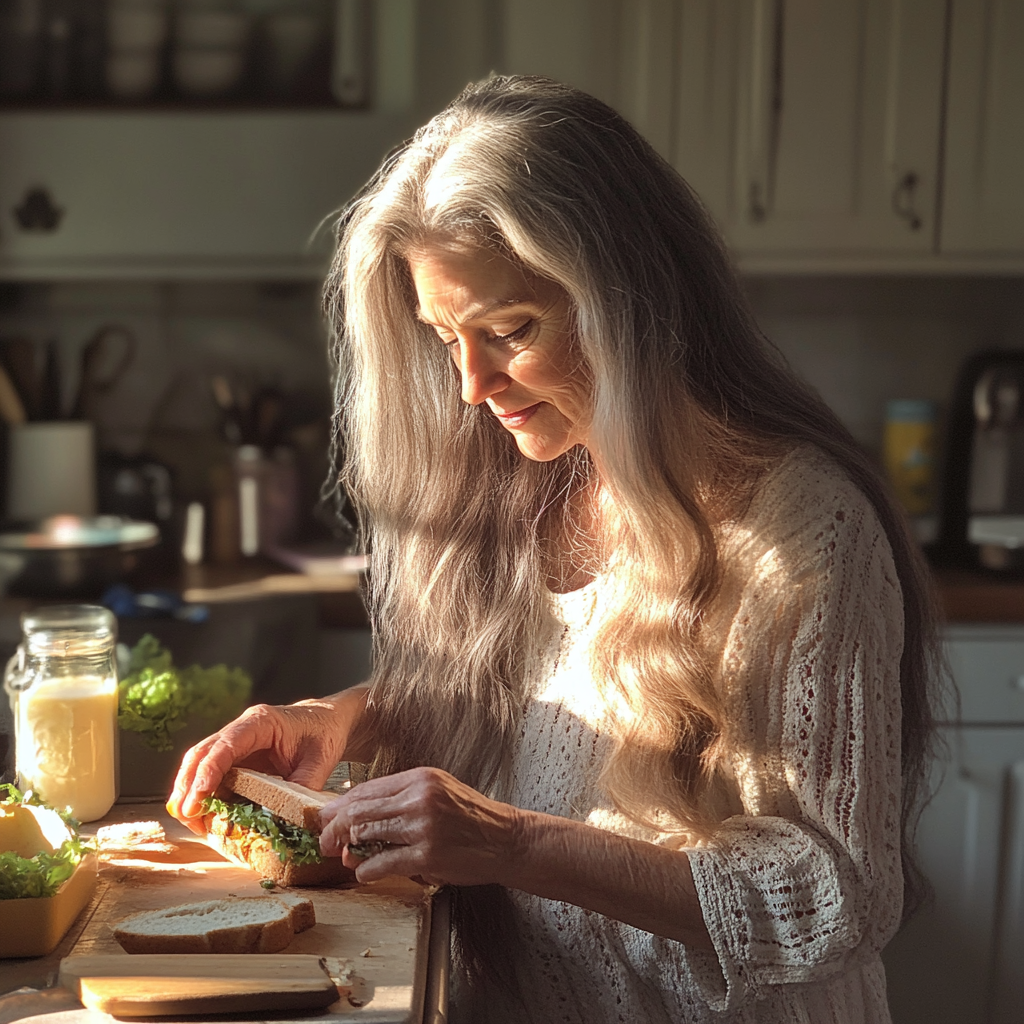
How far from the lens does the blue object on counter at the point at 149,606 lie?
2.24 m

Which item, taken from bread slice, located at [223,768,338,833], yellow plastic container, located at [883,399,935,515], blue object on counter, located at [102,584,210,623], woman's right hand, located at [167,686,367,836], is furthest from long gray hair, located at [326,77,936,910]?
yellow plastic container, located at [883,399,935,515]

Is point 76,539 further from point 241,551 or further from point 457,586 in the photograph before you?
point 457,586

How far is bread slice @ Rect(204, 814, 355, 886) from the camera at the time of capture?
1.02m

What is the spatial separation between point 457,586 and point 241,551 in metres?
1.59

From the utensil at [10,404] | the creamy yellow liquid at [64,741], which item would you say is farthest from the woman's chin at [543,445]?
the utensil at [10,404]

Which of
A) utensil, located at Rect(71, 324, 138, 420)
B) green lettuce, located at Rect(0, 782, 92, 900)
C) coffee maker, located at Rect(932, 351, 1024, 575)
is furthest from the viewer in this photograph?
utensil, located at Rect(71, 324, 138, 420)

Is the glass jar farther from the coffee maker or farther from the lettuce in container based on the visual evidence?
the coffee maker

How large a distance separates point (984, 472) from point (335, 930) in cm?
214

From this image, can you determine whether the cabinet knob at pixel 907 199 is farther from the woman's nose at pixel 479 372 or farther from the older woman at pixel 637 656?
the woman's nose at pixel 479 372

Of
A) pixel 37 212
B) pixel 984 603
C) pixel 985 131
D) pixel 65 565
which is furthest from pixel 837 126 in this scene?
pixel 65 565

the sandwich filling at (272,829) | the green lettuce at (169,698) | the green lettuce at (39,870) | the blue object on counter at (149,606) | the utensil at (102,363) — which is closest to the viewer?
the green lettuce at (39,870)

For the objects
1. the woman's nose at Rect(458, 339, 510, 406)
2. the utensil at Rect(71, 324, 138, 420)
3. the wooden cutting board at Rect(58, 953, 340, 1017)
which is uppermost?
the woman's nose at Rect(458, 339, 510, 406)

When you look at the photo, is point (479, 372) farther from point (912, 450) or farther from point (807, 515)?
point (912, 450)

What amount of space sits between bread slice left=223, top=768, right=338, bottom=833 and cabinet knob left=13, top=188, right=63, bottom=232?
5.98 ft
